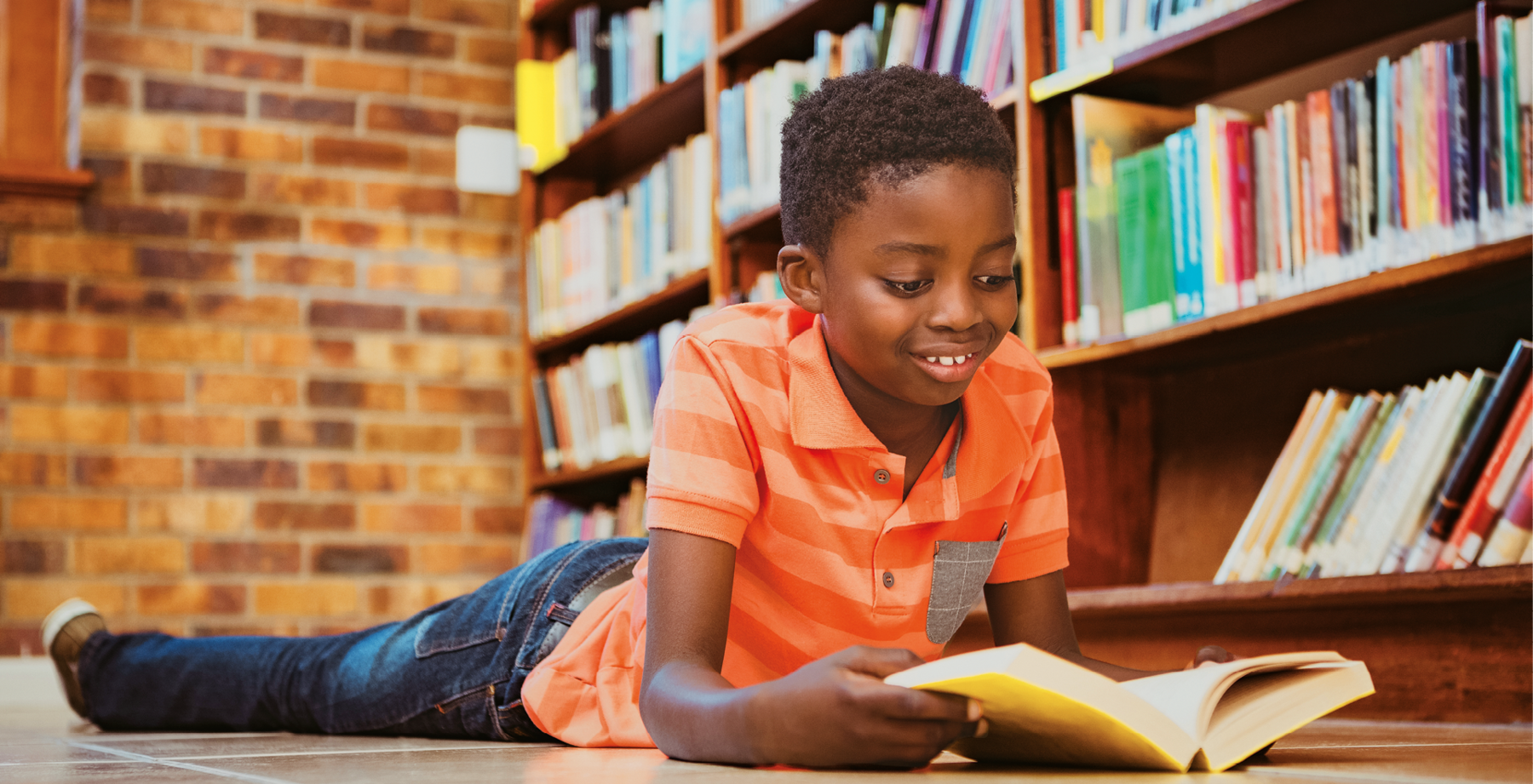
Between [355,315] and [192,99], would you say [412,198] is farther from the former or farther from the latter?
[192,99]

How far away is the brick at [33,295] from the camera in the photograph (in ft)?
9.97

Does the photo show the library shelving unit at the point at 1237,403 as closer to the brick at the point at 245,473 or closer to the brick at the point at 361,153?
the brick at the point at 361,153

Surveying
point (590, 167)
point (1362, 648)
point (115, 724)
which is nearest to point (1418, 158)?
point (1362, 648)

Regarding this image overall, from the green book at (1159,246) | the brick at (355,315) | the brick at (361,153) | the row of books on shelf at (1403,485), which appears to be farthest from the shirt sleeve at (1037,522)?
the brick at (361,153)

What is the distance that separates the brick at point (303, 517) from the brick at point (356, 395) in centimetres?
25

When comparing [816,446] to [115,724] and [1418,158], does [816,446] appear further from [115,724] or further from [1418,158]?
[115,724]

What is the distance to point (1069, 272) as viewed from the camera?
6.61 feet

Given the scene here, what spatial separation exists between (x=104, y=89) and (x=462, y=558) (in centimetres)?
138

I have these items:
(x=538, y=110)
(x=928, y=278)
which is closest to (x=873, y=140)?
(x=928, y=278)

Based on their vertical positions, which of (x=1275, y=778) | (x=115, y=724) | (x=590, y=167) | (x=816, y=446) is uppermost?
(x=590, y=167)

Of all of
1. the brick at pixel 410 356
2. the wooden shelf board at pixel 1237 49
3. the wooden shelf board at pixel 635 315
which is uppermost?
the wooden shelf board at pixel 1237 49

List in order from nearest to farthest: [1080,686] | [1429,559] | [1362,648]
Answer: [1080,686], [1429,559], [1362,648]

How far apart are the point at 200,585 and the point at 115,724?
4.34 ft

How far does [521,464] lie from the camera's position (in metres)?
3.57
